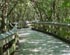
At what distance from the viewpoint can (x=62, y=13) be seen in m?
43.9

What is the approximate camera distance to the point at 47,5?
3725 centimetres

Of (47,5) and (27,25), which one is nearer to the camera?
(47,5)

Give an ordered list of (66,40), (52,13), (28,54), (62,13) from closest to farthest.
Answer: (28,54), (66,40), (52,13), (62,13)

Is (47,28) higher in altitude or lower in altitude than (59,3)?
lower

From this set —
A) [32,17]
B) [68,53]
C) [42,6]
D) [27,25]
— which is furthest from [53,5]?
[32,17]

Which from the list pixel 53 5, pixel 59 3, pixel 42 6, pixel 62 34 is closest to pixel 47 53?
pixel 62 34

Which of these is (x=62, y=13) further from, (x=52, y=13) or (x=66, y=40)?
(x=66, y=40)

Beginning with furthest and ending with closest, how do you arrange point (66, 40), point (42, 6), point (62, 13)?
point (62, 13)
point (42, 6)
point (66, 40)

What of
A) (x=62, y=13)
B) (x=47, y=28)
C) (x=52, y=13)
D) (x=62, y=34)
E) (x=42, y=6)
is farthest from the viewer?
(x=62, y=13)

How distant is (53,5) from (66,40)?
19561 millimetres

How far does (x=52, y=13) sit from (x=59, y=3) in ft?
6.25

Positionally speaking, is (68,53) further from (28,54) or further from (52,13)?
(52,13)

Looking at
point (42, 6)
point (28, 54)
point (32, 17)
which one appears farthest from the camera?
point (32, 17)

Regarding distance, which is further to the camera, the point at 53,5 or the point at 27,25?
the point at 27,25
